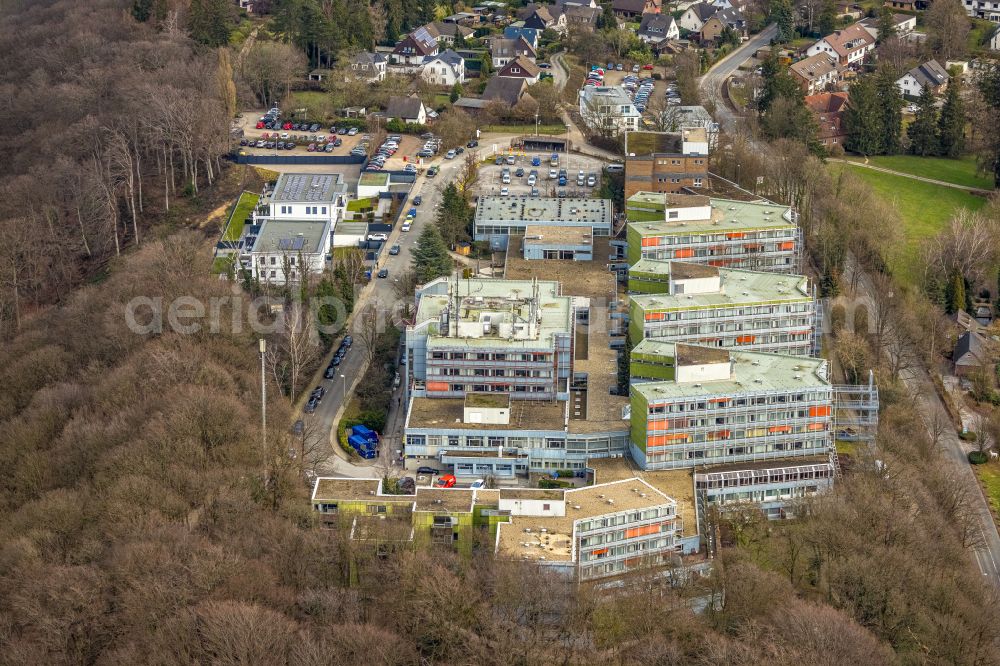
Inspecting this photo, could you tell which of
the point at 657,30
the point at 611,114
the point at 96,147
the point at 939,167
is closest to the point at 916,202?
the point at 939,167

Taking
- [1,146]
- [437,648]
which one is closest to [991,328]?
[437,648]

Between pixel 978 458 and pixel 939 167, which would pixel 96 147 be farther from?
pixel 978 458

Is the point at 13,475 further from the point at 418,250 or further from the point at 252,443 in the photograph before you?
the point at 418,250

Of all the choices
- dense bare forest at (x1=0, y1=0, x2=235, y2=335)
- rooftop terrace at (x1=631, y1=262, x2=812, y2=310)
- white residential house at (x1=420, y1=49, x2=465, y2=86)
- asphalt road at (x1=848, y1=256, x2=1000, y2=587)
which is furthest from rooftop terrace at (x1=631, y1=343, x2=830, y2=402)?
white residential house at (x1=420, y1=49, x2=465, y2=86)

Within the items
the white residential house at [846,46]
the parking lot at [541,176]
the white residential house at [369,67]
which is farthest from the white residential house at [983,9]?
the white residential house at [369,67]

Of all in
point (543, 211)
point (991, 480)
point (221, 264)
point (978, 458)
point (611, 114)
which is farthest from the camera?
point (611, 114)

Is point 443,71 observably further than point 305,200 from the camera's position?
Yes
